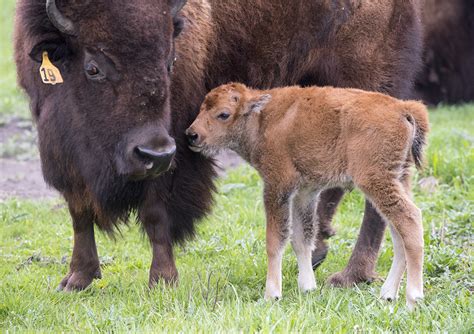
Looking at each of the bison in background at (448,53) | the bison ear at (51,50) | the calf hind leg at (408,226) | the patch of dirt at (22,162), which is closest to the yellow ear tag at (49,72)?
the bison ear at (51,50)

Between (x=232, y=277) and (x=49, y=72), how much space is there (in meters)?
1.74

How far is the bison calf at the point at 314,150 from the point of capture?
5.11 meters

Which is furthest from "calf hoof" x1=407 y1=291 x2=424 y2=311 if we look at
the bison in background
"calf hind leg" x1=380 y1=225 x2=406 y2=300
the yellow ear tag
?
the bison in background

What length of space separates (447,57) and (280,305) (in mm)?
8220

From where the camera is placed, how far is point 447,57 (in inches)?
497

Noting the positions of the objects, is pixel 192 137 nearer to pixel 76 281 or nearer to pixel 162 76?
pixel 162 76

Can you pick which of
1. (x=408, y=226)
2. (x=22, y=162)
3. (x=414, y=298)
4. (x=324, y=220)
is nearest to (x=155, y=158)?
(x=408, y=226)

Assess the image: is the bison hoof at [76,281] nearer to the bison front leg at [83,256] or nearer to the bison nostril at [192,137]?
the bison front leg at [83,256]

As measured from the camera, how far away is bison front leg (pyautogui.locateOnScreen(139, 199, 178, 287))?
19.4ft

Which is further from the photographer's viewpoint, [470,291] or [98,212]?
[98,212]

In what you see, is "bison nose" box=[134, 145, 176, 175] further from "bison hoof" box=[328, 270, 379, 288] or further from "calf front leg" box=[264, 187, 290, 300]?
"bison hoof" box=[328, 270, 379, 288]

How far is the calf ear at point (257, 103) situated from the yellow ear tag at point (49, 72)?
1147mm

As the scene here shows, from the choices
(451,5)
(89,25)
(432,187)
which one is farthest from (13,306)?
(451,5)

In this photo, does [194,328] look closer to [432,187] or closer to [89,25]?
[89,25]
